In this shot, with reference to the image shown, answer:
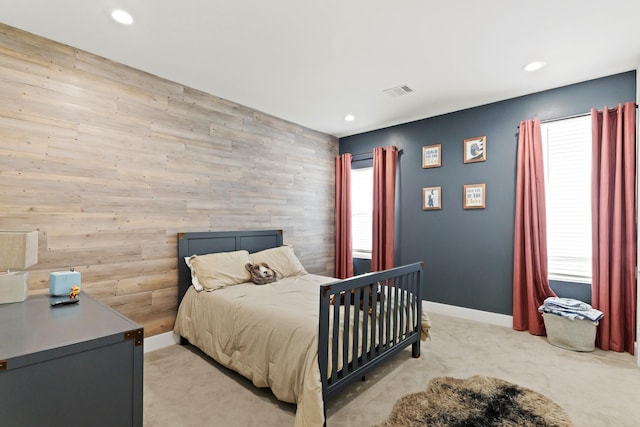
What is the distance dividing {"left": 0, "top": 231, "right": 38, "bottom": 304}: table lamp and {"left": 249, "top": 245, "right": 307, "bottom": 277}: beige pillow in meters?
1.92

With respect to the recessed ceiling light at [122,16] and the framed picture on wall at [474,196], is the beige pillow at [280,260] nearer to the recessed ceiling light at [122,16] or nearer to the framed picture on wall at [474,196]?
the framed picture on wall at [474,196]

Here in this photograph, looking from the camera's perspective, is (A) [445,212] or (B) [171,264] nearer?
(B) [171,264]

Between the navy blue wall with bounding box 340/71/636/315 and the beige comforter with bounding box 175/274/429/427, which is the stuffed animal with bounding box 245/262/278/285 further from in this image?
the navy blue wall with bounding box 340/71/636/315

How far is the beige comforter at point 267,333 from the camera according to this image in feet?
6.06

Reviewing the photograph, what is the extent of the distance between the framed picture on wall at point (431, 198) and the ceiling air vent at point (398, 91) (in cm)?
136

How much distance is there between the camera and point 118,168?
108 inches

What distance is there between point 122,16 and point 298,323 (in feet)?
7.84

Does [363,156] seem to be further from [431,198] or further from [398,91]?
[398,91]

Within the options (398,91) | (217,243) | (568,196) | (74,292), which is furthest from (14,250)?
(568,196)

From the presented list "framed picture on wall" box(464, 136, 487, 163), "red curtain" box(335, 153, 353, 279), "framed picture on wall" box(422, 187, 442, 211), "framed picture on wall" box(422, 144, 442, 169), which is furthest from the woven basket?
"red curtain" box(335, 153, 353, 279)

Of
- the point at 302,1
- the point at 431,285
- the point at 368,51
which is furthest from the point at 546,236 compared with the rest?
the point at 302,1

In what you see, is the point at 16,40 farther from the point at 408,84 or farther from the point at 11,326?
the point at 408,84

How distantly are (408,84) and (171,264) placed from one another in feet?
9.86

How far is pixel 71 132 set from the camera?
2.50 m
